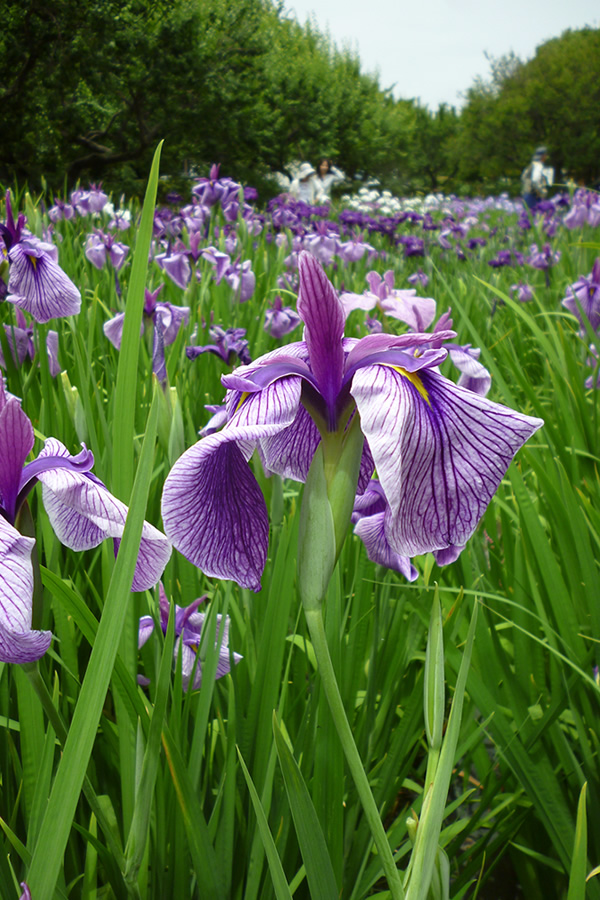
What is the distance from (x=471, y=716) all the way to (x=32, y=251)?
4.44 ft

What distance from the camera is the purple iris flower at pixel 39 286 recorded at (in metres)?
1.41

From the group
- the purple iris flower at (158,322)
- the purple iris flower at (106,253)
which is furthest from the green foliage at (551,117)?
the purple iris flower at (158,322)

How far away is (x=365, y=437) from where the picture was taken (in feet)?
1.78

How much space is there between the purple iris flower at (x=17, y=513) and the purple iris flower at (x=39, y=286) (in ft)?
2.95

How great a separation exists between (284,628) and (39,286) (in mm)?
1011

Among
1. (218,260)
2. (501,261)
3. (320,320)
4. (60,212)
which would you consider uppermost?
(501,261)

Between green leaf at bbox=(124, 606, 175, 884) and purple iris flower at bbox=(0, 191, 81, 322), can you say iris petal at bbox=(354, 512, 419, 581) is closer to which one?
green leaf at bbox=(124, 606, 175, 884)

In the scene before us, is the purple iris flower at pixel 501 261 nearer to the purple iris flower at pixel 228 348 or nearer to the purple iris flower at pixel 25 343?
the purple iris flower at pixel 228 348

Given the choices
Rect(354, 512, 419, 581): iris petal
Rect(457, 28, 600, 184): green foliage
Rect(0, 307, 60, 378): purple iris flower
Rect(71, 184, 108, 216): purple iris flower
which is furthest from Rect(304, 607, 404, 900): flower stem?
Rect(457, 28, 600, 184): green foliage

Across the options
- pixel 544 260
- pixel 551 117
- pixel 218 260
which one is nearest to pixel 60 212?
pixel 218 260

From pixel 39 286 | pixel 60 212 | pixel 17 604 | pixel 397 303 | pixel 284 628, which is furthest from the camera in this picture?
pixel 60 212

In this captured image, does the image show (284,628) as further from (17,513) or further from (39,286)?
(39,286)

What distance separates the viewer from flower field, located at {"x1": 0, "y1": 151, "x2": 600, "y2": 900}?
511 millimetres

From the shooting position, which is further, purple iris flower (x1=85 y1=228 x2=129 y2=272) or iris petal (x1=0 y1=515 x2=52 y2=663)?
purple iris flower (x1=85 y1=228 x2=129 y2=272)
